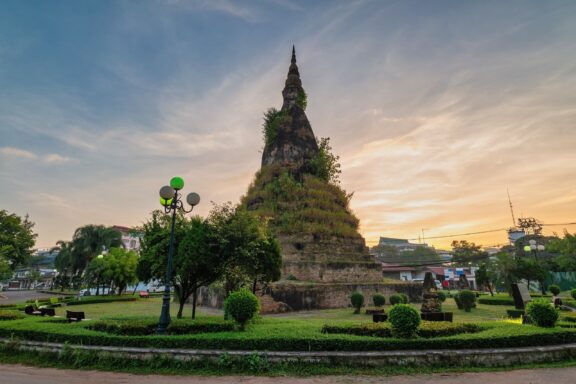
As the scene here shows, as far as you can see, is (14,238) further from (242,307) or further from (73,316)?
(242,307)

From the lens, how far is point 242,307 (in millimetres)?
10391

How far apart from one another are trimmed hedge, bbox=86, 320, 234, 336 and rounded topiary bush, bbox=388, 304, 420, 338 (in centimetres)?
529

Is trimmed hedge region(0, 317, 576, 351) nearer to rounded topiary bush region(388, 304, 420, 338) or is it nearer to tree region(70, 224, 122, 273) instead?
rounded topiary bush region(388, 304, 420, 338)

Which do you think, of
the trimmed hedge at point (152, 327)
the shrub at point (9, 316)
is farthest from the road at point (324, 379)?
the shrub at point (9, 316)

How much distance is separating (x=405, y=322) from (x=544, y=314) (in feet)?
16.0

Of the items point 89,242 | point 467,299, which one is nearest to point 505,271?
point 467,299

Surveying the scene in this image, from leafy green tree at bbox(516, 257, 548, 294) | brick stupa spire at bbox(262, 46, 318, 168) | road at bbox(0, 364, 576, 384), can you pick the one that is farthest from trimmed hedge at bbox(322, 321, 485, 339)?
brick stupa spire at bbox(262, 46, 318, 168)

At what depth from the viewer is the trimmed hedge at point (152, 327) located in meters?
10.3

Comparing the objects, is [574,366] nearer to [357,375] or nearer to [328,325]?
[357,375]

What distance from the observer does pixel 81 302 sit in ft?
94.0

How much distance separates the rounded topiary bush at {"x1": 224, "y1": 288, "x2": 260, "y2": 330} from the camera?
10.4m

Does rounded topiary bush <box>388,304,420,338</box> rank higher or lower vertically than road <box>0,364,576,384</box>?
higher

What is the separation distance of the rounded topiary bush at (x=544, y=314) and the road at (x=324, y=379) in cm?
249

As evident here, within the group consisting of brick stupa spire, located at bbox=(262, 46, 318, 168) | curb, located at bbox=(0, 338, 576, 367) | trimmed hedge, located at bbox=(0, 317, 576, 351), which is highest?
brick stupa spire, located at bbox=(262, 46, 318, 168)
